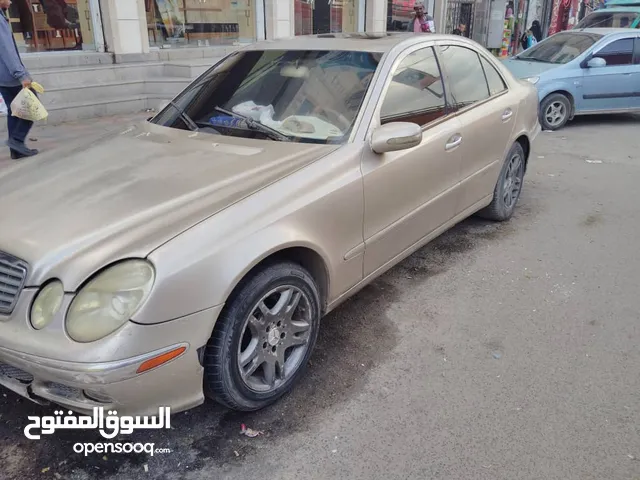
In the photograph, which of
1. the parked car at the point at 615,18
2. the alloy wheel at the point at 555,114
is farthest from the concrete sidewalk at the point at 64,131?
the parked car at the point at 615,18

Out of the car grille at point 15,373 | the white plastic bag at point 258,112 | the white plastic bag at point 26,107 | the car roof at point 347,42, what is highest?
the car roof at point 347,42

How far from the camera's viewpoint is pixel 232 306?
2484mm

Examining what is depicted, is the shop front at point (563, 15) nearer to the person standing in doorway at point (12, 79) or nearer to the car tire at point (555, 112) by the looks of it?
the car tire at point (555, 112)

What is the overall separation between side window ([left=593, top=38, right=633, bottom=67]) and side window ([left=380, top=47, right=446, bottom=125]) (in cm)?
690

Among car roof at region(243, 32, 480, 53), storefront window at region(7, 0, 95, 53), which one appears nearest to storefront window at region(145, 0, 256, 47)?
storefront window at region(7, 0, 95, 53)

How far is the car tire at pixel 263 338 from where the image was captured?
2492 mm

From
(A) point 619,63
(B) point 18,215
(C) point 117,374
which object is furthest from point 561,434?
(A) point 619,63

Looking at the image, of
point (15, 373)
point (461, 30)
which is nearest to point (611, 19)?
point (461, 30)

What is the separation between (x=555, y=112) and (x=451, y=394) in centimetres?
794

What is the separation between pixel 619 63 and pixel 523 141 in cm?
567

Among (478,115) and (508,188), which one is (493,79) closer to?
(478,115)

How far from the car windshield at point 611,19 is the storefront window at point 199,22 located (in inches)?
317

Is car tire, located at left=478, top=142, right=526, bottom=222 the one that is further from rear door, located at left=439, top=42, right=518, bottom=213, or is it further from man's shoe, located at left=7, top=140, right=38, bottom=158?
man's shoe, located at left=7, top=140, right=38, bottom=158

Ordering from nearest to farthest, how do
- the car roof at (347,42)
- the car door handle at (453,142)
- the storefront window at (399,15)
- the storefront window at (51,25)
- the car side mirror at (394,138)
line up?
the car side mirror at (394,138) < the car roof at (347,42) < the car door handle at (453,142) < the storefront window at (51,25) < the storefront window at (399,15)
